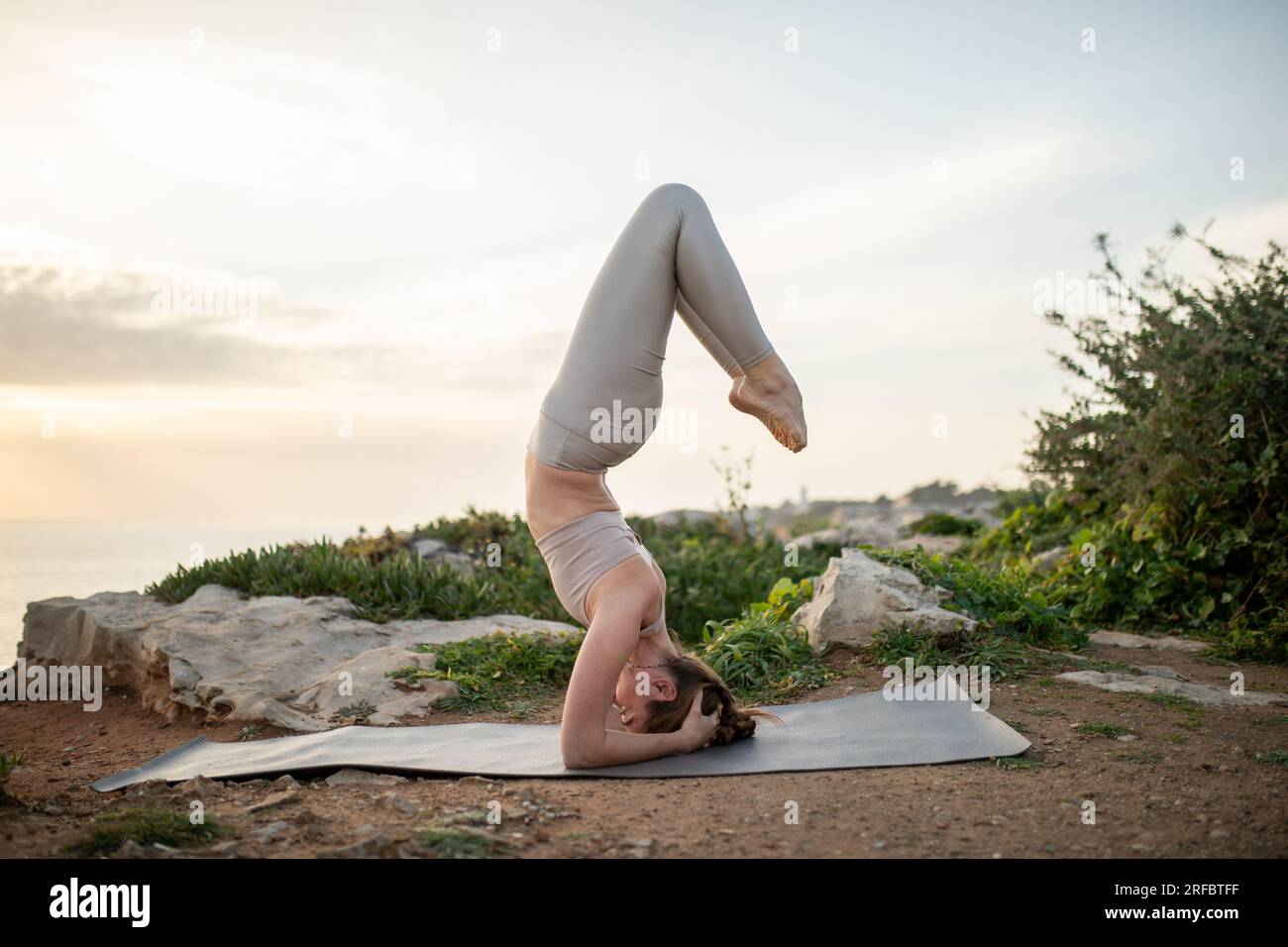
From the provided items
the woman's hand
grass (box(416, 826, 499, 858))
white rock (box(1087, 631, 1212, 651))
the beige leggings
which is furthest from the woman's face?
white rock (box(1087, 631, 1212, 651))

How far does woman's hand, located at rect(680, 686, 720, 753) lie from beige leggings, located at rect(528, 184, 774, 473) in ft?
3.58

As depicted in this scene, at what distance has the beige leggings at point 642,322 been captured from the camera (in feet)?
11.6

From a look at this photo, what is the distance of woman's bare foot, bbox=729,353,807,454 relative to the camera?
12.0 feet

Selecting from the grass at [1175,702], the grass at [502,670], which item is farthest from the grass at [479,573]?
the grass at [1175,702]

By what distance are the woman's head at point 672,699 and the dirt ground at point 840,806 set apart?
375 millimetres

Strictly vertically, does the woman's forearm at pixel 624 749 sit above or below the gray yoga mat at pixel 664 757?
above

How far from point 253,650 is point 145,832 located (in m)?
3.32

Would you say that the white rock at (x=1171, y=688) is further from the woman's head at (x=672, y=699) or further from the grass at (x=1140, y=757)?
the woman's head at (x=672, y=699)

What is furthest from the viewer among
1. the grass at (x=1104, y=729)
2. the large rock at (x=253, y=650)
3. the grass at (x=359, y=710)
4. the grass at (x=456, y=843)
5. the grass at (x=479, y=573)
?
the grass at (x=479, y=573)

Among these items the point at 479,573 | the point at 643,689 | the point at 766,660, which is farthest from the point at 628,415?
the point at 479,573

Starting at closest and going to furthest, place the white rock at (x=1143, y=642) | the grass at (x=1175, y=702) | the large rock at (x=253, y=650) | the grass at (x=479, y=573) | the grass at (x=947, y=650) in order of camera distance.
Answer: the grass at (x=1175, y=702), the grass at (x=947, y=650), the large rock at (x=253, y=650), the white rock at (x=1143, y=642), the grass at (x=479, y=573)

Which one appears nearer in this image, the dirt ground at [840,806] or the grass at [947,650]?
→ the dirt ground at [840,806]

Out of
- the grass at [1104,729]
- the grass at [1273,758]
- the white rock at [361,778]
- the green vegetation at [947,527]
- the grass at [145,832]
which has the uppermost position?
the green vegetation at [947,527]
